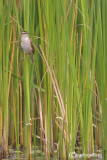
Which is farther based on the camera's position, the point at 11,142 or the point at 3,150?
the point at 11,142

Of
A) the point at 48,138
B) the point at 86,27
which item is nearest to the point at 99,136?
the point at 48,138

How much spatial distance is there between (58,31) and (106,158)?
1.17m

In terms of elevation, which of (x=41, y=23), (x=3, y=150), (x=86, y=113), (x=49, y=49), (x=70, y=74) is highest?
(x=41, y=23)

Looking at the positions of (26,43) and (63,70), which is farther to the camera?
(26,43)

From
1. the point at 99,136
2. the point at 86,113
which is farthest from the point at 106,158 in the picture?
the point at 99,136

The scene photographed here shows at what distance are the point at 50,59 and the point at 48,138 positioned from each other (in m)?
0.77

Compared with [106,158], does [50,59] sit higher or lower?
higher

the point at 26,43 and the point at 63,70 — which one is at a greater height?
the point at 26,43

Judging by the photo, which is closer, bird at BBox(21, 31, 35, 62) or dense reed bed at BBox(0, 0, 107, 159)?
dense reed bed at BBox(0, 0, 107, 159)

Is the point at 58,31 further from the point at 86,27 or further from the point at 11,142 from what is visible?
the point at 11,142

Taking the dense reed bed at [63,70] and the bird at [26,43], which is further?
the bird at [26,43]

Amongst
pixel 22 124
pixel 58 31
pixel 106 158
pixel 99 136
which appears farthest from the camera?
pixel 22 124

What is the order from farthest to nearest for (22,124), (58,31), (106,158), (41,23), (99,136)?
(22,124) < (99,136) < (41,23) < (58,31) < (106,158)

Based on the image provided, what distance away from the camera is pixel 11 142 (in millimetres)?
4355
